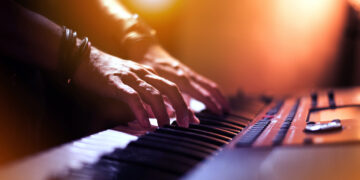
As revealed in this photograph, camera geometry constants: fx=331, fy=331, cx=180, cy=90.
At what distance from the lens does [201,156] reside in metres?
0.66

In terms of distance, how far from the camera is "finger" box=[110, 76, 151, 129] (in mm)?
854

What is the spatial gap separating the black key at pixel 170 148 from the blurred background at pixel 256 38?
2.39 metres

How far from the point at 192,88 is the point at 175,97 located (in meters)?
0.42

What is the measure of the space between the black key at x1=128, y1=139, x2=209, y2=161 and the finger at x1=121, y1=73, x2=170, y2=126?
15 cm

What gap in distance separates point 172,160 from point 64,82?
426 millimetres

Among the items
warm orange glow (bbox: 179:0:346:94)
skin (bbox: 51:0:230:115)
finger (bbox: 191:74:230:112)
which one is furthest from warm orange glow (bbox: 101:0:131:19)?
warm orange glow (bbox: 179:0:346:94)

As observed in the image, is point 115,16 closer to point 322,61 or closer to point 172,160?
point 172,160

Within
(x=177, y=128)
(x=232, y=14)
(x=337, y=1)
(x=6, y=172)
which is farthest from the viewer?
(x=337, y=1)

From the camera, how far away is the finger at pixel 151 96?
0.88 m

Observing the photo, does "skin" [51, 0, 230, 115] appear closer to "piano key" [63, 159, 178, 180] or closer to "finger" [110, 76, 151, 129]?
"finger" [110, 76, 151, 129]

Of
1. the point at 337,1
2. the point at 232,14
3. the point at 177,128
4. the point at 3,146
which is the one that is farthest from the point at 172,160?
the point at 337,1

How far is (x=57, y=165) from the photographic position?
1.86 ft

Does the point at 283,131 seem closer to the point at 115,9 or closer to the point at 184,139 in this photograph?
the point at 184,139

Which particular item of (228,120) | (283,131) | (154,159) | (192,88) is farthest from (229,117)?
(154,159)
